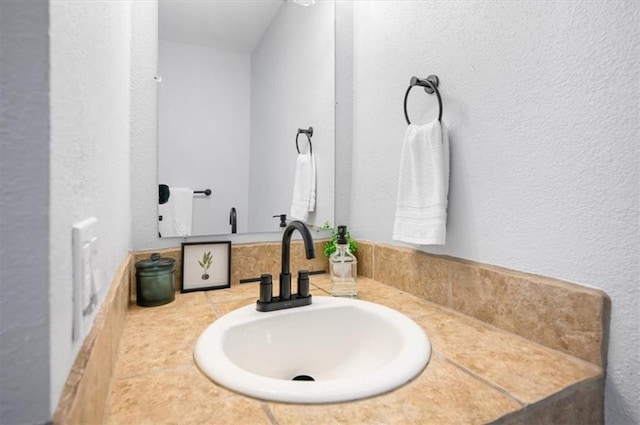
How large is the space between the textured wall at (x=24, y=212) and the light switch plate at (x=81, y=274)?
0.27 feet

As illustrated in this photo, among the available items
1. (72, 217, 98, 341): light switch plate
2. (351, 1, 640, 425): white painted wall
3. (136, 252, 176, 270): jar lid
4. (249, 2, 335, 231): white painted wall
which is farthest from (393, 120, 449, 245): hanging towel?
(72, 217, 98, 341): light switch plate

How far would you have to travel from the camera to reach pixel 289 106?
1.25 m

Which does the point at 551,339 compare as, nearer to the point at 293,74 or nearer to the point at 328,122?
the point at 328,122

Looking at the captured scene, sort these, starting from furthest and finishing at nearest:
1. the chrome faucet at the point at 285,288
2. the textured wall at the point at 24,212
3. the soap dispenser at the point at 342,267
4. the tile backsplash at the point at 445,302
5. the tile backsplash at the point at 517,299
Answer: the soap dispenser at the point at 342,267 → the chrome faucet at the point at 285,288 → the tile backsplash at the point at 517,299 → the tile backsplash at the point at 445,302 → the textured wall at the point at 24,212

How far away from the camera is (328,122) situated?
4.32ft

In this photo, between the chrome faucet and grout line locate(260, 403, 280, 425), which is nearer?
grout line locate(260, 403, 280, 425)

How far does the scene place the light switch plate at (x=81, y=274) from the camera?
0.31 metres

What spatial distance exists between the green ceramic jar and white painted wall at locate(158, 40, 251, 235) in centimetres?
20

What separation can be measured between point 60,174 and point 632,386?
0.86 m

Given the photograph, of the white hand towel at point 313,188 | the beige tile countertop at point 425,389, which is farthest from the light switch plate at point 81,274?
the white hand towel at point 313,188

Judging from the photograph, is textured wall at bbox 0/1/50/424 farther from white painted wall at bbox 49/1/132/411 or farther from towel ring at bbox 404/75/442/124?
towel ring at bbox 404/75/442/124

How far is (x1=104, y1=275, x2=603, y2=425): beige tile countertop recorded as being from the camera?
463 mm

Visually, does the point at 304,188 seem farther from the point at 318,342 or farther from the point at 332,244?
the point at 318,342

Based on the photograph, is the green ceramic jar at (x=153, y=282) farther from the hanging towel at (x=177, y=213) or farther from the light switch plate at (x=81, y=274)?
the light switch plate at (x=81, y=274)
